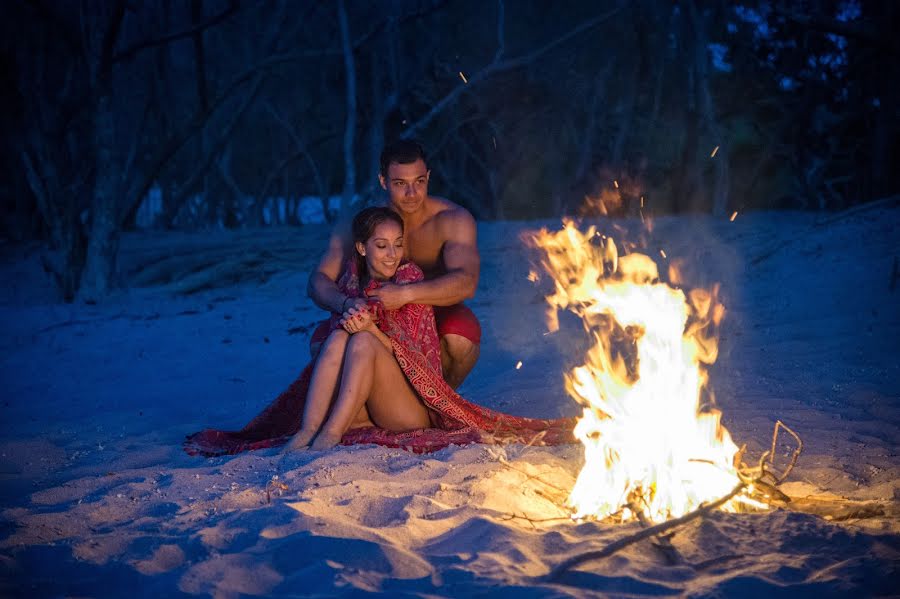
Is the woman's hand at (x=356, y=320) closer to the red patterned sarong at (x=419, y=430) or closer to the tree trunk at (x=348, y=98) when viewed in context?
the red patterned sarong at (x=419, y=430)

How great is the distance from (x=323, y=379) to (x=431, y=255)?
1097 mm

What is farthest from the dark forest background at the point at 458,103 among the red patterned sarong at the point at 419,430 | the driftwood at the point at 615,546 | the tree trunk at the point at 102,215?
the driftwood at the point at 615,546

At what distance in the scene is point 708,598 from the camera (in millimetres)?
2365

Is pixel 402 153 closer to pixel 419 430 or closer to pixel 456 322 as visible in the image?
pixel 456 322

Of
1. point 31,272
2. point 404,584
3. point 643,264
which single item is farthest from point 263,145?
point 404,584

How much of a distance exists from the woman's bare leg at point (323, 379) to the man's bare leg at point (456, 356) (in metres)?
0.76

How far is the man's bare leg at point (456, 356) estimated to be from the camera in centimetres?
463

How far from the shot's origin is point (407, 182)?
4.49m

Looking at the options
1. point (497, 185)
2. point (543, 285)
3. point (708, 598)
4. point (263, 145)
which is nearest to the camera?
point (708, 598)

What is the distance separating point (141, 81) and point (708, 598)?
21281 millimetres

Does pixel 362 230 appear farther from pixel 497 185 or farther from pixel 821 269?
pixel 497 185

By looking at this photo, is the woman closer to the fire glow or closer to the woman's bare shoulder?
the woman's bare shoulder

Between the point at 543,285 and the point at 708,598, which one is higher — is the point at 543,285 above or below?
above

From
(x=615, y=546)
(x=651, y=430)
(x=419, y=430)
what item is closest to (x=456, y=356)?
(x=419, y=430)
